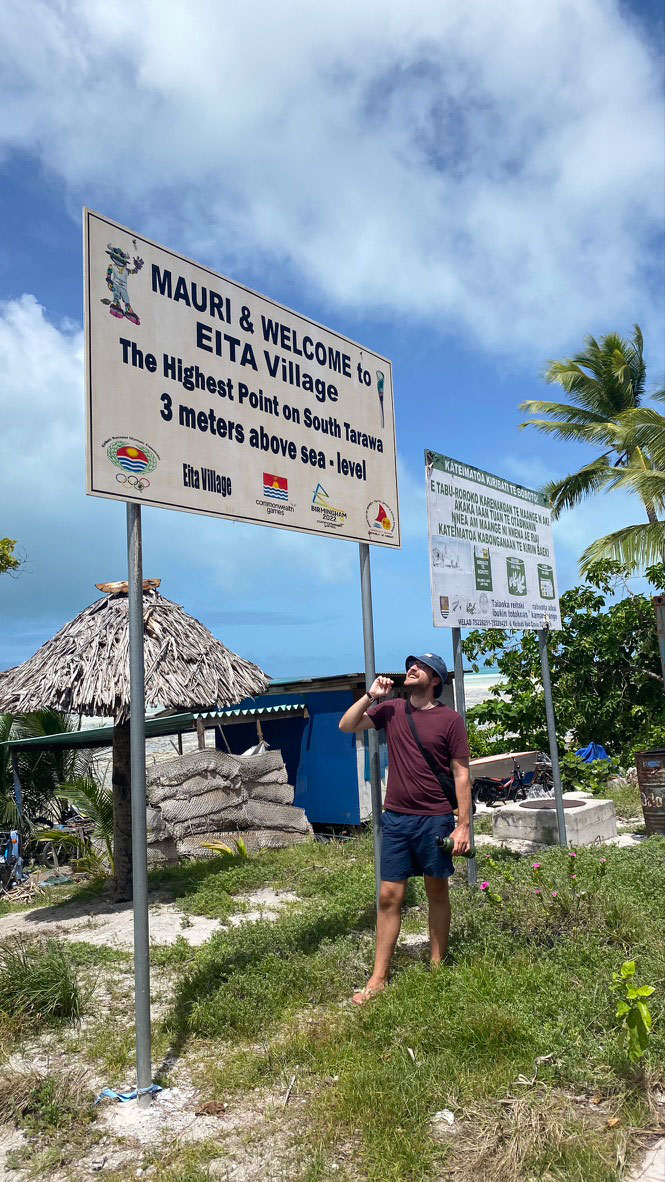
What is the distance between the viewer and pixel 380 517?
6117 millimetres

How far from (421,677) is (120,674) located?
4562mm

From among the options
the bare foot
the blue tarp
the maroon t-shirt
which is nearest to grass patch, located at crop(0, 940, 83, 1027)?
the bare foot

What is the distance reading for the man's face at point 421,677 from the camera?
4891 mm

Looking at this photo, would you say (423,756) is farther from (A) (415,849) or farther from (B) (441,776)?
(A) (415,849)

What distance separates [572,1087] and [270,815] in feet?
26.9

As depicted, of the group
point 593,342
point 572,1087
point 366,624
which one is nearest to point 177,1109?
point 572,1087

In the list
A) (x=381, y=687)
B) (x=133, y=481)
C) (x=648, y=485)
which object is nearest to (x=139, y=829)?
(x=381, y=687)

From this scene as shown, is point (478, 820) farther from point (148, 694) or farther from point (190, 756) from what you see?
point (148, 694)

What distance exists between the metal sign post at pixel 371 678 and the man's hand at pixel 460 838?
67 centimetres

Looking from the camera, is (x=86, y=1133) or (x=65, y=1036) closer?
(x=86, y=1133)

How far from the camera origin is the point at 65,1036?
4.47 meters

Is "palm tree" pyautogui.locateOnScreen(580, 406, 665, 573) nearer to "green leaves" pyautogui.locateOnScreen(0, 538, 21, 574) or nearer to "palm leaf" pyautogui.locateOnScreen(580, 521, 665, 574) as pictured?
"palm leaf" pyautogui.locateOnScreen(580, 521, 665, 574)

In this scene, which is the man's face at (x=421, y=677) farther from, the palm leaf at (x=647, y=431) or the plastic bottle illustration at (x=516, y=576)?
the palm leaf at (x=647, y=431)

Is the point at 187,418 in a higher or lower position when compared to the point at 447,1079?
higher
